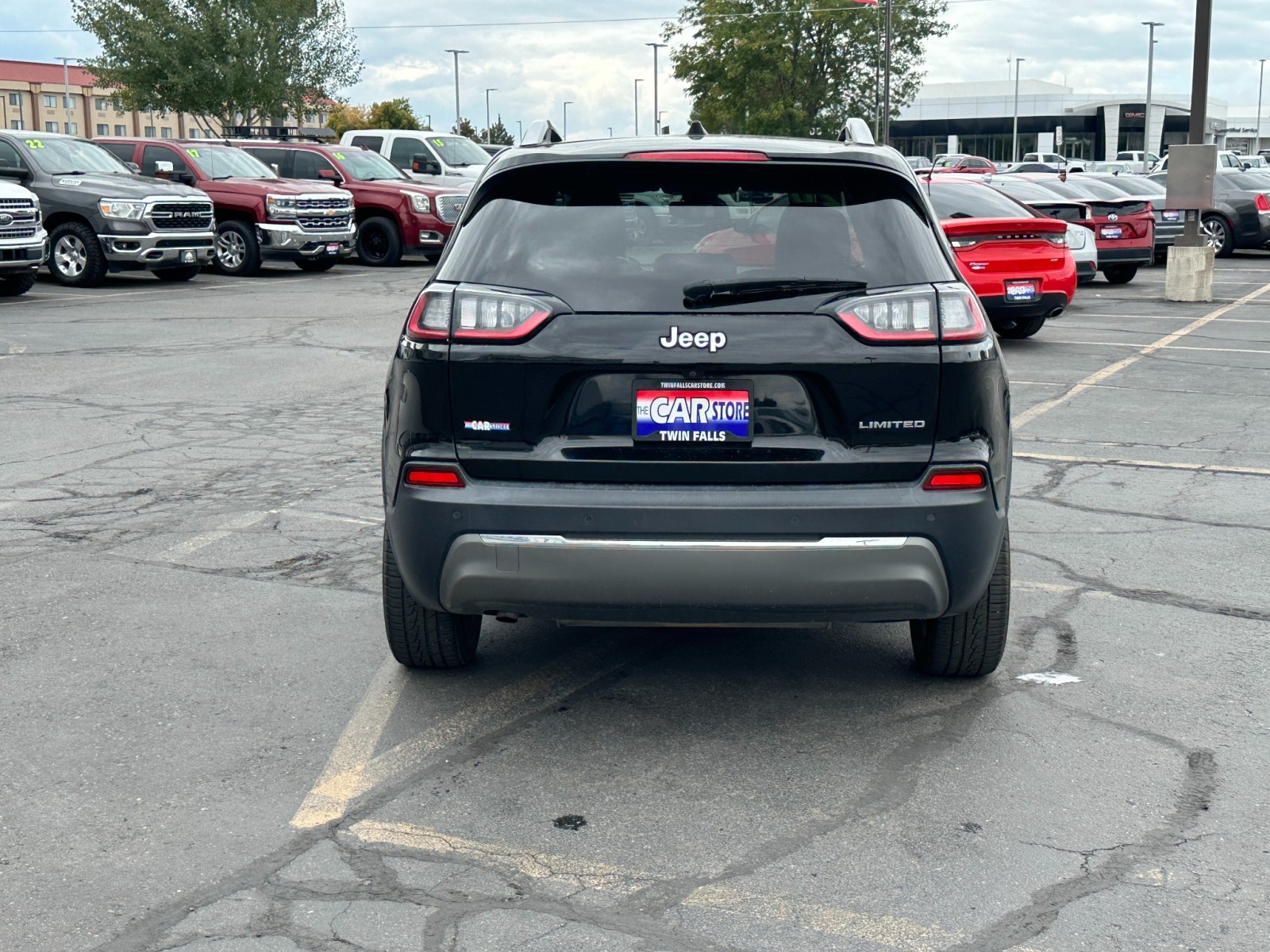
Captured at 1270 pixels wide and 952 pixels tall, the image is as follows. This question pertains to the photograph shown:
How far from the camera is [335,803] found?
3.78 m

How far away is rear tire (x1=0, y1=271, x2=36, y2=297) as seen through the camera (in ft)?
60.9

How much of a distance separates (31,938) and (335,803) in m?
0.87

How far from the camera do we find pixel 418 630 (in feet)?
15.3

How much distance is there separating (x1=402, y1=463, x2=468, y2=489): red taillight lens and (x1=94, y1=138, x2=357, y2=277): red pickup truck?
19.0 m

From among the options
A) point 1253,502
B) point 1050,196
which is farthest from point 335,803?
point 1050,196

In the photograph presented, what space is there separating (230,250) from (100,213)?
3.63 meters

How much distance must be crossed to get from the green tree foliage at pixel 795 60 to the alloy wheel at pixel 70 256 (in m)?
45.9

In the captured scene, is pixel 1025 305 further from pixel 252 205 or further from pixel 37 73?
pixel 37 73

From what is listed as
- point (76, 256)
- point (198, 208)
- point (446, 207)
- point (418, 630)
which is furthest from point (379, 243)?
point (418, 630)

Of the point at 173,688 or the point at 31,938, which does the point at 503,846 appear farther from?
the point at 173,688

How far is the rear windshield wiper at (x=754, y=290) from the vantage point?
157 inches

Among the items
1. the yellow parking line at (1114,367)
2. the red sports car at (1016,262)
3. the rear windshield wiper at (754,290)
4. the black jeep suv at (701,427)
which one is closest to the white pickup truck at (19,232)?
the red sports car at (1016,262)

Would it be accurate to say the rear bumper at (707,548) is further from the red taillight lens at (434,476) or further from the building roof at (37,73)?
the building roof at (37,73)

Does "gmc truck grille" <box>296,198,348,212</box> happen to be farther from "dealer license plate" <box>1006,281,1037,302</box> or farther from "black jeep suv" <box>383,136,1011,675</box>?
"black jeep suv" <box>383,136,1011,675</box>
